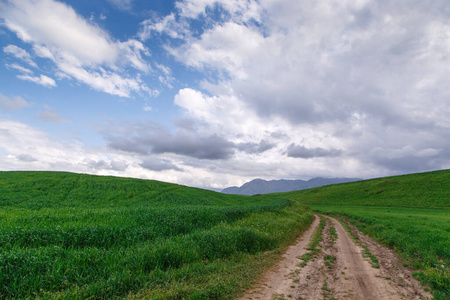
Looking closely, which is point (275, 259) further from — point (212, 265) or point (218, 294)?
point (218, 294)

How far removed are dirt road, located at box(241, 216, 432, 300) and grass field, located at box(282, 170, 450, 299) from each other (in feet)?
3.11

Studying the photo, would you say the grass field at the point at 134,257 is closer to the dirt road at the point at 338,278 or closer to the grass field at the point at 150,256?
the grass field at the point at 150,256

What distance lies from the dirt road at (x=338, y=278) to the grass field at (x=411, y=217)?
949 millimetres

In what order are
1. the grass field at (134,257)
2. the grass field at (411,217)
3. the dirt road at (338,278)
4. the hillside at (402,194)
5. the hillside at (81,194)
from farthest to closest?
the hillside at (402,194) → the hillside at (81,194) → the grass field at (411,217) → the dirt road at (338,278) → the grass field at (134,257)

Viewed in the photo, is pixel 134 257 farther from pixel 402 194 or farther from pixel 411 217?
pixel 402 194

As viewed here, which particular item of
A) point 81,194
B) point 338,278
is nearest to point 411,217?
point 338,278

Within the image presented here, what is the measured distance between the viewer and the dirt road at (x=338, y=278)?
293 inches

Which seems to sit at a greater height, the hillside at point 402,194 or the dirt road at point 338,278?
the hillside at point 402,194

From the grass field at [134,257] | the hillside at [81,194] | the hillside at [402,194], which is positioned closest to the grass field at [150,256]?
the grass field at [134,257]

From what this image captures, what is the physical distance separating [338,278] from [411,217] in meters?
33.1

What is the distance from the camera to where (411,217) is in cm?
3219

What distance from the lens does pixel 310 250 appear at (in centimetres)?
1382

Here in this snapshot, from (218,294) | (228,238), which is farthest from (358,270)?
(218,294)

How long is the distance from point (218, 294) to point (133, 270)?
3026mm
